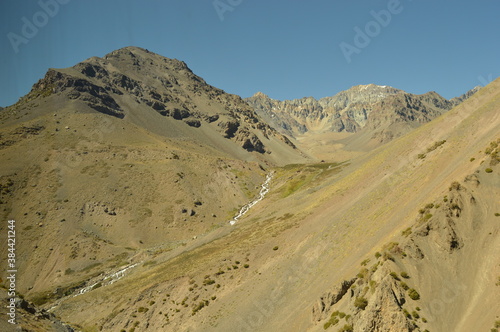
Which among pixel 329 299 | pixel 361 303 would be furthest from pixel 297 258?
pixel 361 303

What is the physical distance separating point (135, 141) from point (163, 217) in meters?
62.7

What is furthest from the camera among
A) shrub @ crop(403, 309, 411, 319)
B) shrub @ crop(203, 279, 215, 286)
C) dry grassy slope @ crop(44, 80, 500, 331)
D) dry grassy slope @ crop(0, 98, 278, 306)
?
dry grassy slope @ crop(0, 98, 278, 306)

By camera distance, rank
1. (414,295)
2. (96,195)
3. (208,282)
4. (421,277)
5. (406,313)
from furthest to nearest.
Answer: (96,195) < (208,282) < (421,277) < (414,295) < (406,313)

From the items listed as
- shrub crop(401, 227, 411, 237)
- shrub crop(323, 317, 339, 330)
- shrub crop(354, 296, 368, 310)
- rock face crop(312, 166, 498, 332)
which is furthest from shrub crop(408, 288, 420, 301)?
shrub crop(401, 227, 411, 237)

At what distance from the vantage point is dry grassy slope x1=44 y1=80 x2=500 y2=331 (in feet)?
115

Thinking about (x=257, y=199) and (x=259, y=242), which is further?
(x=257, y=199)

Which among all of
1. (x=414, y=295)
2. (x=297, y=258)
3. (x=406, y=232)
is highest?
(x=297, y=258)

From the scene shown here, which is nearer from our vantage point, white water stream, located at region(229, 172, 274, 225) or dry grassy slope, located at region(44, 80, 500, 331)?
dry grassy slope, located at region(44, 80, 500, 331)

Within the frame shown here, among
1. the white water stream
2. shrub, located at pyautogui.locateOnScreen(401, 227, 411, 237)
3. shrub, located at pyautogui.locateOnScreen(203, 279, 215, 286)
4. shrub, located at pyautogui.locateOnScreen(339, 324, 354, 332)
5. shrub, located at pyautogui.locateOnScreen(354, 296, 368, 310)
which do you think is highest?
the white water stream

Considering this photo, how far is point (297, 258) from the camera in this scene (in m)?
42.7

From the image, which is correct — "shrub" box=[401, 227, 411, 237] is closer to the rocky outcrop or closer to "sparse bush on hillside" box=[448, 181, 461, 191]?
"sparse bush on hillside" box=[448, 181, 461, 191]

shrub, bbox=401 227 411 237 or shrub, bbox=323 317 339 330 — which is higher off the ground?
shrub, bbox=401 227 411 237

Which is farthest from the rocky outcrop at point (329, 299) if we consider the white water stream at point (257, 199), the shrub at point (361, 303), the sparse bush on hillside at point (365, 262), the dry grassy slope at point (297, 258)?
the white water stream at point (257, 199)

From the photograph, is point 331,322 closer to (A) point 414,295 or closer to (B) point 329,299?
(B) point 329,299
